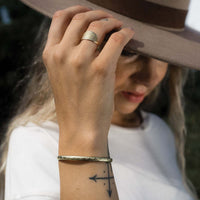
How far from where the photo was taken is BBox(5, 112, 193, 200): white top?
109 cm

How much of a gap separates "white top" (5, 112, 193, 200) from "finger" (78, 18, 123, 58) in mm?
559

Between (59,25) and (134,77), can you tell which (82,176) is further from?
(134,77)

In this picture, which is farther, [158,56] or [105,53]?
[158,56]

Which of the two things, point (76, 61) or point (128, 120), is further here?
point (128, 120)

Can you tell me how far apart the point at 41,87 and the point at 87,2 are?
500 millimetres

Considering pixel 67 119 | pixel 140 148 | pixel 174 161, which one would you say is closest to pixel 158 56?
pixel 67 119

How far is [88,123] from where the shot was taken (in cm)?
86

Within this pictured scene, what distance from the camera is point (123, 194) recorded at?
127 cm

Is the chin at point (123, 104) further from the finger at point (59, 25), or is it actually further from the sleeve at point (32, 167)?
the finger at point (59, 25)

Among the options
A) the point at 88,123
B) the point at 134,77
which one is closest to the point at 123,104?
the point at 134,77

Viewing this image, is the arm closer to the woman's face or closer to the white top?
the white top

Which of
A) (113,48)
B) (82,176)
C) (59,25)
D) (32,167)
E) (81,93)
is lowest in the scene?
(82,176)

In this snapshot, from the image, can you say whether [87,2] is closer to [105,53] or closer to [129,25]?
[129,25]

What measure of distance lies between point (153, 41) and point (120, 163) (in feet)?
2.15
